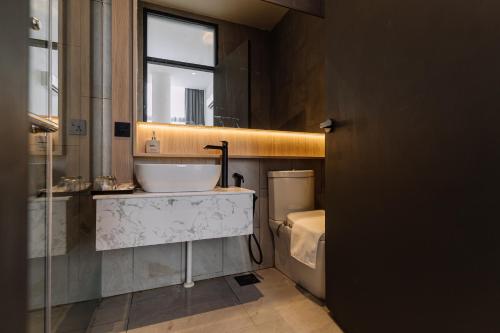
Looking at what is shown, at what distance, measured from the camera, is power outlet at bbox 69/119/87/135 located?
3.50 feet

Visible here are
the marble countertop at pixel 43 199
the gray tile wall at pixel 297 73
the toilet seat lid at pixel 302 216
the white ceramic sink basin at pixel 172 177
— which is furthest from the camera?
the gray tile wall at pixel 297 73

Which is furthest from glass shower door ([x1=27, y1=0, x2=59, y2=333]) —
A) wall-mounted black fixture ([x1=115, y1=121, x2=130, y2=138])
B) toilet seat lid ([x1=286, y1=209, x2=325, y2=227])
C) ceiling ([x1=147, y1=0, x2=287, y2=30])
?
toilet seat lid ([x1=286, y1=209, x2=325, y2=227])

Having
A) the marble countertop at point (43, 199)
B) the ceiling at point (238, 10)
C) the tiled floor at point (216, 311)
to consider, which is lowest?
the tiled floor at point (216, 311)

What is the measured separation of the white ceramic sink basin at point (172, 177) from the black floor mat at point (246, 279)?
32.6 inches

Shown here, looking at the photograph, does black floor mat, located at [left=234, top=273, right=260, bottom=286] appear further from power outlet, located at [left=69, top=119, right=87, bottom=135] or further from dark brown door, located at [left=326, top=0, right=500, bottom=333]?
power outlet, located at [left=69, top=119, right=87, bottom=135]

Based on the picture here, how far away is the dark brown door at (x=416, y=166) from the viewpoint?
63cm

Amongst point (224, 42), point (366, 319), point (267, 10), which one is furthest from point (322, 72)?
point (366, 319)

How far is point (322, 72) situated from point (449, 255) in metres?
1.52

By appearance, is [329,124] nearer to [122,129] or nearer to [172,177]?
[172,177]

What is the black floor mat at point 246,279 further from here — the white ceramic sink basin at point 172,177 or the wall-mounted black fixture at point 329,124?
the wall-mounted black fixture at point 329,124

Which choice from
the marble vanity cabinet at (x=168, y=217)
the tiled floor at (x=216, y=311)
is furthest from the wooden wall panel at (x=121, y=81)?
the tiled floor at (x=216, y=311)

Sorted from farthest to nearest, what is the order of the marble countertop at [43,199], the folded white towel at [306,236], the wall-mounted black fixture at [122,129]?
the wall-mounted black fixture at [122,129]
the folded white towel at [306,236]
the marble countertop at [43,199]

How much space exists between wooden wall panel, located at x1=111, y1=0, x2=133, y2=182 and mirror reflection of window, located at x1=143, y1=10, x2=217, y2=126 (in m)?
0.11

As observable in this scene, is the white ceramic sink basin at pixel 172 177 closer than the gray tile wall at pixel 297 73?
Yes
